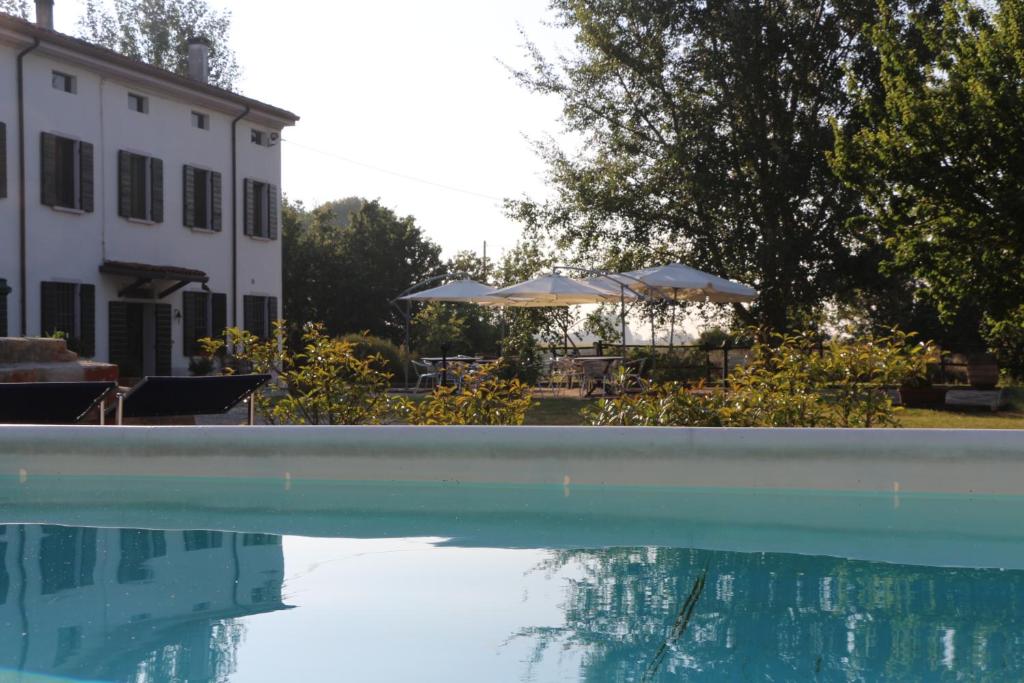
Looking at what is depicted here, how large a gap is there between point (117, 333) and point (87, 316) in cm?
87

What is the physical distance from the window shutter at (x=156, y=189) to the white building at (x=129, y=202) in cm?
2

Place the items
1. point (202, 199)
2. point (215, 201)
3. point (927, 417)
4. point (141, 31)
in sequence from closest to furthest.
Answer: point (927, 417)
point (202, 199)
point (215, 201)
point (141, 31)

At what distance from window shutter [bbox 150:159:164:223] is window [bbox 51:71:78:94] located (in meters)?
2.25

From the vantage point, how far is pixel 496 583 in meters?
4.29

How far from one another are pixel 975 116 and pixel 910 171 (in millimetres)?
1039

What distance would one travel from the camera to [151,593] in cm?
414

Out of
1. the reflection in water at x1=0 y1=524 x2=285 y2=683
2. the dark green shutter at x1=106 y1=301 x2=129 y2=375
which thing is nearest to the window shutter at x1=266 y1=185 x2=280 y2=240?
the dark green shutter at x1=106 y1=301 x2=129 y2=375

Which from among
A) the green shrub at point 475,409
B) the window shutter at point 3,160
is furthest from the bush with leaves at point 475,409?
the window shutter at point 3,160

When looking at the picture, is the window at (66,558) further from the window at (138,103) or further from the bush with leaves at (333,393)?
the window at (138,103)

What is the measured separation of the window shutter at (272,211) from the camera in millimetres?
24922

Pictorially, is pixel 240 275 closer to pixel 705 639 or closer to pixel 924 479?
pixel 924 479

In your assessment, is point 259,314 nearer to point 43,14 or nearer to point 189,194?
point 189,194

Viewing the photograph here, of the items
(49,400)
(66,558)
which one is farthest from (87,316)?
(66,558)

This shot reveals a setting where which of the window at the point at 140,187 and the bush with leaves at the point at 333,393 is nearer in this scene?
the bush with leaves at the point at 333,393
